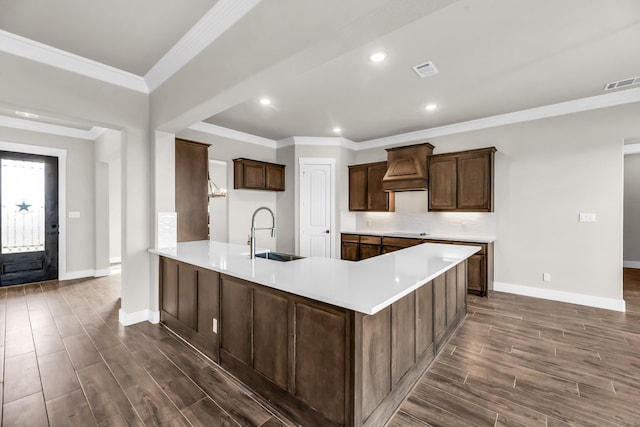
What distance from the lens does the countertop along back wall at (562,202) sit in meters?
3.75

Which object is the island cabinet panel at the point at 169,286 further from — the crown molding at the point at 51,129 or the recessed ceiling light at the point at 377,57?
the crown molding at the point at 51,129

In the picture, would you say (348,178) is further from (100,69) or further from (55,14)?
(55,14)

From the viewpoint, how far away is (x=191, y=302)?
2775 millimetres

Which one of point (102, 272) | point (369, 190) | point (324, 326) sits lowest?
point (102, 272)

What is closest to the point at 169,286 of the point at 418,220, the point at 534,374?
the point at 534,374

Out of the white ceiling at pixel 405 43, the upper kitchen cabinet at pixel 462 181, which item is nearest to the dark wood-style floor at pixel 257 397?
the upper kitchen cabinet at pixel 462 181

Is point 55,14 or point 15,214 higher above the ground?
point 55,14

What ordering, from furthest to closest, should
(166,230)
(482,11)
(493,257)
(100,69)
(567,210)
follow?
(493,257)
(567,210)
(166,230)
(100,69)
(482,11)

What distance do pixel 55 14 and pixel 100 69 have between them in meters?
0.76

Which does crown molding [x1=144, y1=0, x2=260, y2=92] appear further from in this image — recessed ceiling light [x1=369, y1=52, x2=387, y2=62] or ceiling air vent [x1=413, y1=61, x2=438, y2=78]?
ceiling air vent [x1=413, y1=61, x2=438, y2=78]

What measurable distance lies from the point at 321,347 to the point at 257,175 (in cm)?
417

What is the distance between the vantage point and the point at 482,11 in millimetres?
2156

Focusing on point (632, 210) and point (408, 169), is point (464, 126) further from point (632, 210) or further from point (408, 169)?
point (632, 210)

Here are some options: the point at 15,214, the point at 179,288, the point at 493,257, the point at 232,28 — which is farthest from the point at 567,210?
the point at 15,214
